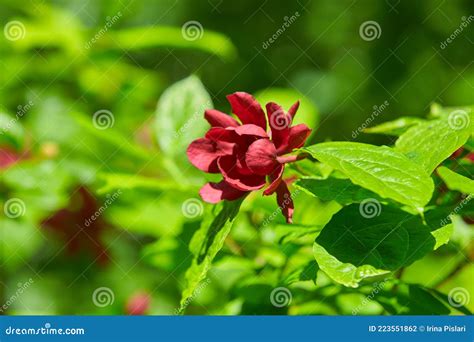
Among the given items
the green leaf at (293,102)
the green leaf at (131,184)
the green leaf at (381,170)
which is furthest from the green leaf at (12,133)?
the green leaf at (381,170)

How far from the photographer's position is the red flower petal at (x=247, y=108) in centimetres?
102

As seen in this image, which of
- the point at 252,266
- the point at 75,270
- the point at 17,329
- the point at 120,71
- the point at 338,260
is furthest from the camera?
the point at 120,71

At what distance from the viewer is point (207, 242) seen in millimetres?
1001

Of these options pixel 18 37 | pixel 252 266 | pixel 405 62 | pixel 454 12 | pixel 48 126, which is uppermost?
pixel 454 12

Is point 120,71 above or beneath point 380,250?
beneath

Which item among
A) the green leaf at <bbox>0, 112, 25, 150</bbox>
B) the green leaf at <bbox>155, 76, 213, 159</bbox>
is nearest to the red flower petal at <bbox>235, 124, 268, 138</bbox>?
the green leaf at <bbox>155, 76, 213, 159</bbox>

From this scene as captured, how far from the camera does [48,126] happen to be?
207cm

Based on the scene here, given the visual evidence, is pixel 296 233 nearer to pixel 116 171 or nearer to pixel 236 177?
pixel 236 177

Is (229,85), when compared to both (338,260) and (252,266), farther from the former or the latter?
(338,260)

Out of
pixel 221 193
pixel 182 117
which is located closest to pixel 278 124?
pixel 221 193

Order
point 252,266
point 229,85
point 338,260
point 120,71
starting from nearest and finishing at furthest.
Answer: point 338,260, point 252,266, point 120,71, point 229,85

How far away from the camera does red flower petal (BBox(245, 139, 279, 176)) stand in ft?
3.16

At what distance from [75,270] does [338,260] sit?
1.41 m

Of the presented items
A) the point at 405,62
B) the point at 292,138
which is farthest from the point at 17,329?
the point at 405,62
